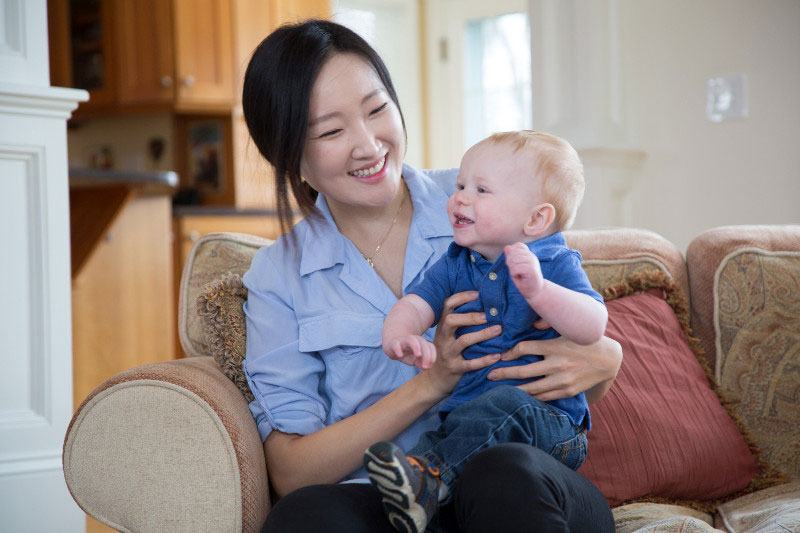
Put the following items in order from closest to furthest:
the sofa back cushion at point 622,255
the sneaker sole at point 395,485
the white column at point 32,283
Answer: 1. the sneaker sole at point 395,485
2. the sofa back cushion at point 622,255
3. the white column at point 32,283

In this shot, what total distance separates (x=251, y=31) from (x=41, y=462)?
345 cm

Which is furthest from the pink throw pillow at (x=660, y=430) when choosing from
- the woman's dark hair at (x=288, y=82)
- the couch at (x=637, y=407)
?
the woman's dark hair at (x=288, y=82)

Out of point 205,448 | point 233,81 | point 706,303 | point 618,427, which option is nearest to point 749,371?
point 706,303

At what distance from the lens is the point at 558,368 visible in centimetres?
122

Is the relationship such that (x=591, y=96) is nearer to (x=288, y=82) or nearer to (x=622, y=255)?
(x=622, y=255)

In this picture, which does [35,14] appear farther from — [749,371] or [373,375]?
[749,371]

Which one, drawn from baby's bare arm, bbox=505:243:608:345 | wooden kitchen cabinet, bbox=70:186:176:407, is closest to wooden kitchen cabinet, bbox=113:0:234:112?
wooden kitchen cabinet, bbox=70:186:176:407

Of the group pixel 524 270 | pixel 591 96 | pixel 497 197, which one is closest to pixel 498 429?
pixel 524 270

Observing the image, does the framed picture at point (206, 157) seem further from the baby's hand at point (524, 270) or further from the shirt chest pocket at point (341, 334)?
the baby's hand at point (524, 270)

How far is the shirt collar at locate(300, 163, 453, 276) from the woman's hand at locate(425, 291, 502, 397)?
0.81 ft

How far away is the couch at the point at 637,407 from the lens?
121 cm

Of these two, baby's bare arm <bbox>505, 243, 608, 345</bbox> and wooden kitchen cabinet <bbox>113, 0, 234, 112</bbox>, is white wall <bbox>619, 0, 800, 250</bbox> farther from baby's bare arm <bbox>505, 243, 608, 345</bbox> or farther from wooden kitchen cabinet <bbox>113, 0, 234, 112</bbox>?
wooden kitchen cabinet <bbox>113, 0, 234, 112</bbox>

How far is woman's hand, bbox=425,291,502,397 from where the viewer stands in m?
1.24

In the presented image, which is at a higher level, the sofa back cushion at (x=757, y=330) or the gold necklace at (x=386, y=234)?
the gold necklace at (x=386, y=234)
